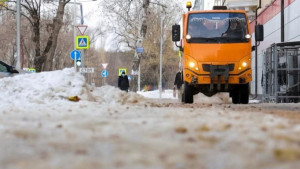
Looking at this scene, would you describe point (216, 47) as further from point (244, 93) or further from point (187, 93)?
point (244, 93)

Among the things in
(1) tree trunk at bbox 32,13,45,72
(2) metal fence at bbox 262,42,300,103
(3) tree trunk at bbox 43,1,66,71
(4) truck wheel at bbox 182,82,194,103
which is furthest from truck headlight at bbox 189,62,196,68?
(1) tree trunk at bbox 32,13,45,72

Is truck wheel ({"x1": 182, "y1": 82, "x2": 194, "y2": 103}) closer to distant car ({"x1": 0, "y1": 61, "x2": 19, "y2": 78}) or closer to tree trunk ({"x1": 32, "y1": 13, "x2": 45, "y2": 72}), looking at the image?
distant car ({"x1": 0, "y1": 61, "x2": 19, "y2": 78})

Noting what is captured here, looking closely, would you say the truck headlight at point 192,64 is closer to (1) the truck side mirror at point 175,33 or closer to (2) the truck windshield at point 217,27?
(2) the truck windshield at point 217,27

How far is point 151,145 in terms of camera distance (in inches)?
151

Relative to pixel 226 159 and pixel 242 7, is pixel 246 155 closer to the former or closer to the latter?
pixel 226 159

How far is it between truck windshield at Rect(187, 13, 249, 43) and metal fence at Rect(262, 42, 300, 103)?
3.01 meters

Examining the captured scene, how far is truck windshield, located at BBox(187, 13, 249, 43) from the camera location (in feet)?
46.8

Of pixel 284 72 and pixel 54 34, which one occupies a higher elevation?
pixel 54 34

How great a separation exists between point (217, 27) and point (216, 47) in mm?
615

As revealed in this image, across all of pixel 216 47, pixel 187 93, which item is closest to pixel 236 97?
pixel 187 93

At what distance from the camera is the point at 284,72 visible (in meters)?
17.4

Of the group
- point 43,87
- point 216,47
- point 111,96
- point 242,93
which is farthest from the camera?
point 242,93

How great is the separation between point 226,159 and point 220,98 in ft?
54.4

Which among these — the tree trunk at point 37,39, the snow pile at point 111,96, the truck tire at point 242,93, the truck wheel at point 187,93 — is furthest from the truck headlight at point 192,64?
the tree trunk at point 37,39
